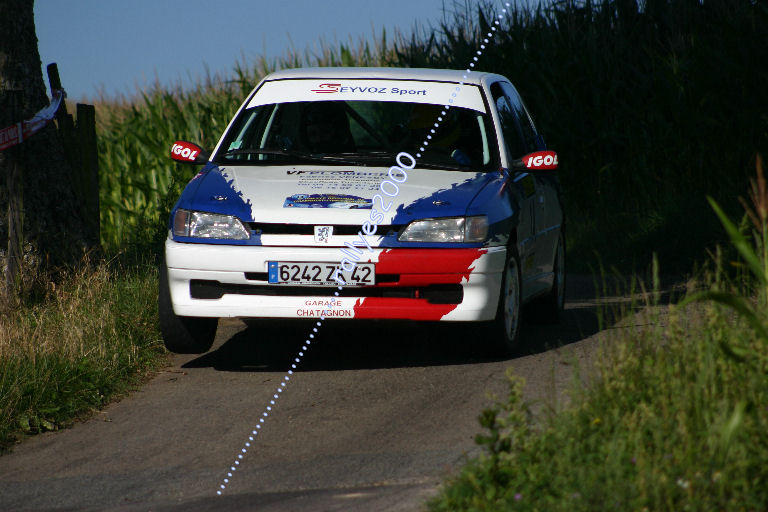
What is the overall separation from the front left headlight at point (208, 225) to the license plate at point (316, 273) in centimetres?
29

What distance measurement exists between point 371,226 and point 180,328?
1.52 m

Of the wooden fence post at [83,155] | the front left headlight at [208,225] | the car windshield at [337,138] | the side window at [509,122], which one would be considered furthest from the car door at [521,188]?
the wooden fence post at [83,155]

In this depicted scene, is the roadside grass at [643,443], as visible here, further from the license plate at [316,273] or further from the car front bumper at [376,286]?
the license plate at [316,273]

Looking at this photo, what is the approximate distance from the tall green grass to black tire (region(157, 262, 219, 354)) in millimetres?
5744

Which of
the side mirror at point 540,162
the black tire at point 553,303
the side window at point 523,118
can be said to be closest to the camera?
the side mirror at point 540,162

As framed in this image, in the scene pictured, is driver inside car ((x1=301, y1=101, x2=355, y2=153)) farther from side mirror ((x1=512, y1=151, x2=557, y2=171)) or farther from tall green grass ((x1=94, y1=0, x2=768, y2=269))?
tall green grass ((x1=94, y1=0, x2=768, y2=269))

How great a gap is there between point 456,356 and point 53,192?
4.03 m

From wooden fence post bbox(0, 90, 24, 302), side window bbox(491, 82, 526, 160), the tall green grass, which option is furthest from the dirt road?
the tall green grass

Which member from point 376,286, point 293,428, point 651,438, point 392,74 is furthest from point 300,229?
point 651,438

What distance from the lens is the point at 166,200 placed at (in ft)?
43.3

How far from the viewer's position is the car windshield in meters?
8.22

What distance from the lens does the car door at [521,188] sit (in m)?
8.02

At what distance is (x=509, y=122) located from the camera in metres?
8.96

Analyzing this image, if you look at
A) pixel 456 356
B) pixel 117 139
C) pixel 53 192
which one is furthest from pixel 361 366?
pixel 117 139
